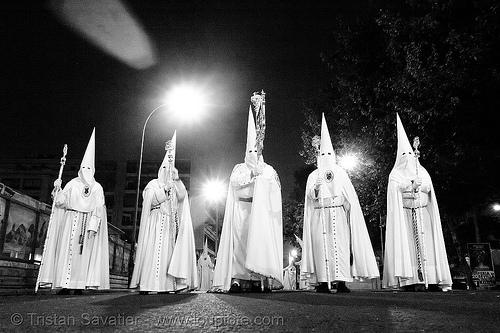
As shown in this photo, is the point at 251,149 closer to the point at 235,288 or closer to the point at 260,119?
the point at 260,119

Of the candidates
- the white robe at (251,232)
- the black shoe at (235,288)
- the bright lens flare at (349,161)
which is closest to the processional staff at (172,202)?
the white robe at (251,232)

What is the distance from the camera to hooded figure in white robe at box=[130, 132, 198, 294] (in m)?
8.87

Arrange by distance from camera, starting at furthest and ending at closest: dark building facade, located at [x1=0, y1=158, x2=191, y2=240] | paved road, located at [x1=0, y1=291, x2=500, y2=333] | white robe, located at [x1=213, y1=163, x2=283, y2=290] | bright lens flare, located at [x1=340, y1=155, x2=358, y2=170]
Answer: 1. dark building facade, located at [x1=0, y1=158, x2=191, y2=240]
2. bright lens flare, located at [x1=340, y1=155, x2=358, y2=170]
3. white robe, located at [x1=213, y1=163, x2=283, y2=290]
4. paved road, located at [x1=0, y1=291, x2=500, y2=333]

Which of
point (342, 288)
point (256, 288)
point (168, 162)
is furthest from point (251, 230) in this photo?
point (168, 162)

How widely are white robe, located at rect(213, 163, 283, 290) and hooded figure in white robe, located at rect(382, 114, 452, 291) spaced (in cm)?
290

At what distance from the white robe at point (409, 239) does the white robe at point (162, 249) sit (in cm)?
454

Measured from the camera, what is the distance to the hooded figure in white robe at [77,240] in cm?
927

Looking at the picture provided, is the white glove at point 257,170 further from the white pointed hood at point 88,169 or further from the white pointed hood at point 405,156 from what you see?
the white pointed hood at point 88,169

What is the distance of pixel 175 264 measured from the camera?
8.92m

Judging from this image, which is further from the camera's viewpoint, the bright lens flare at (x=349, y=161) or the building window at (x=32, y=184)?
the building window at (x=32, y=184)

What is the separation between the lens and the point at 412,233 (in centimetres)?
1012

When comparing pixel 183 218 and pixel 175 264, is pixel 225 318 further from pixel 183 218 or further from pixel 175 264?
pixel 183 218

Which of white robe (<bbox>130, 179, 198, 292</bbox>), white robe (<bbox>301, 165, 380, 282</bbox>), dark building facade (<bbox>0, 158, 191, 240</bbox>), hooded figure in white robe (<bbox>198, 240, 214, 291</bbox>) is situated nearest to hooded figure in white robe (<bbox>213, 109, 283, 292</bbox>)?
white robe (<bbox>301, 165, 380, 282</bbox>)

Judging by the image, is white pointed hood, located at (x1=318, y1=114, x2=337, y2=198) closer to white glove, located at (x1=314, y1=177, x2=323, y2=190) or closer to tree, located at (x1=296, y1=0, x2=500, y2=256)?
white glove, located at (x1=314, y1=177, x2=323, y2=190)
